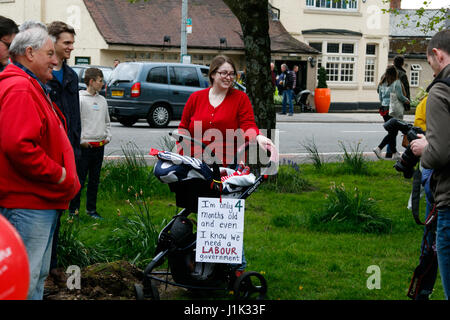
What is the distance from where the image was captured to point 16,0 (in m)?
34.6

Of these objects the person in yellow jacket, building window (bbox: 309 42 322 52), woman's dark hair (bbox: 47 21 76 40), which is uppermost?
building window (bbox: 309 42 322 52)

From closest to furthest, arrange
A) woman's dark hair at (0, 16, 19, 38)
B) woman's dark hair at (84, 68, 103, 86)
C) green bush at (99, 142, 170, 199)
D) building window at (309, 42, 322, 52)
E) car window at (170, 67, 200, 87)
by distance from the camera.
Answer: woman's dark hair at (0, 16, 19, 38) < woman's dark hair at (84, 68, 103, 86) < green bush at (99, 142, 170, 199) < car window at (170, 67, 200, 87) < building window at (309, 42, 322, 52)

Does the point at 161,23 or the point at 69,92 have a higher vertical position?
the point at 161,23

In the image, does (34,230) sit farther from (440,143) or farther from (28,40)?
(440,143)

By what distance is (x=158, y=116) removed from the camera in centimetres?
1872

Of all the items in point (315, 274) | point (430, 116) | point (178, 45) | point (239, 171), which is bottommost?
point (315, 274)

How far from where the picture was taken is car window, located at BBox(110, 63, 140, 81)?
60.7ft

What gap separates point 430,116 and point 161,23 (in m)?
30.7

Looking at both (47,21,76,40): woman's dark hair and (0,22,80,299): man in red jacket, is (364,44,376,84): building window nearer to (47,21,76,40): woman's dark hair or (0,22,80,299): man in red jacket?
(47,21,76,40): woman's dark hair

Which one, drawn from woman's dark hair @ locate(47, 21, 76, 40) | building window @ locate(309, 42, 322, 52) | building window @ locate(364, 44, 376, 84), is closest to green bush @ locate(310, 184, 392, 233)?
woman's dark hair @ locate(47, 21, 76, 40)

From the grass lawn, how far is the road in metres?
3.91

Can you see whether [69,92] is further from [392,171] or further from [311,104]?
[311,104]

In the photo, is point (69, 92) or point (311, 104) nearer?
point (69, 92)
